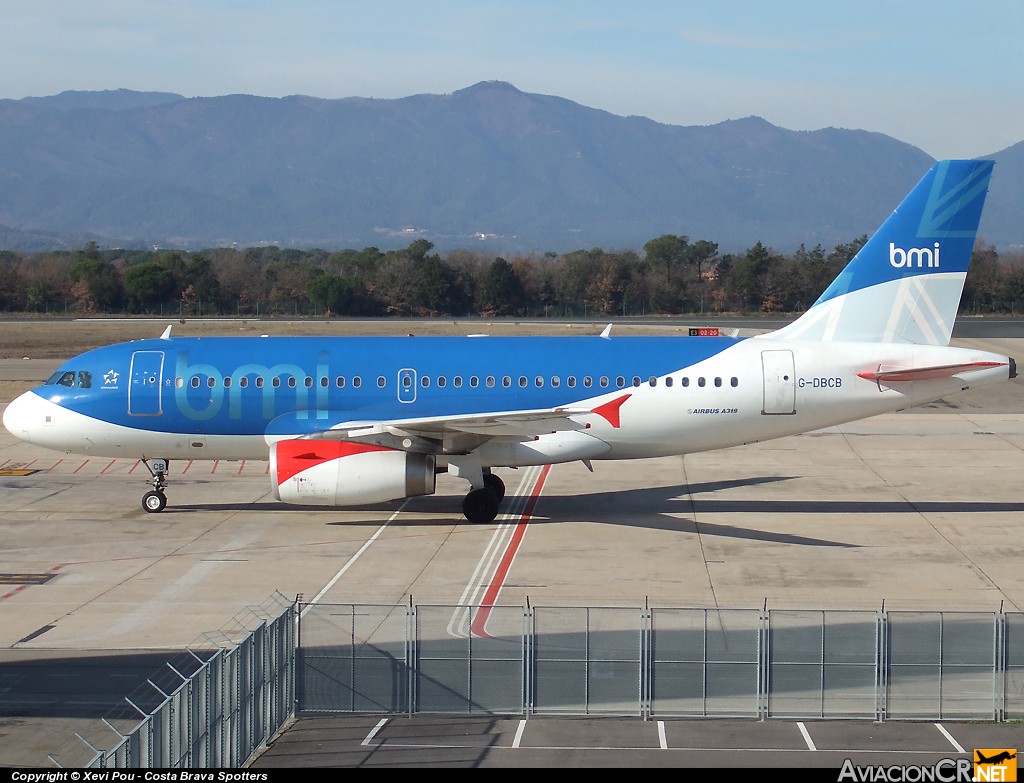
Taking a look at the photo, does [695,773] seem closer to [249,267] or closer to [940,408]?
[940,408]

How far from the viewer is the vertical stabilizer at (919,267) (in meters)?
29.9

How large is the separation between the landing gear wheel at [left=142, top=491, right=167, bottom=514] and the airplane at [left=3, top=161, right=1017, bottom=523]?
0.04m

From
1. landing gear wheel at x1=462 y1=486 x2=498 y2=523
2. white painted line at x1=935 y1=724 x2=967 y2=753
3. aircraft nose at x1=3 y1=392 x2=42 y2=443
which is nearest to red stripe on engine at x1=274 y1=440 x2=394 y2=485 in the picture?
landing gear wheel at x1=462 y1=486 x2=498 y2=523

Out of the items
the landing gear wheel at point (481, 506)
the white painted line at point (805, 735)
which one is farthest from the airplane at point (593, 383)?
the white painted line at point (805, 735)

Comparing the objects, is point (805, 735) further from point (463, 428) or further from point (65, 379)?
point (65, 379)

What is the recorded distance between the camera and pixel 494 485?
3047cm

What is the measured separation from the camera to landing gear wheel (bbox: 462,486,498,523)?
2927 cm

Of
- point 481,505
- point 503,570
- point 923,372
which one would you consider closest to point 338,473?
point 481,505

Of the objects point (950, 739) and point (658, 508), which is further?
point (658, 508)

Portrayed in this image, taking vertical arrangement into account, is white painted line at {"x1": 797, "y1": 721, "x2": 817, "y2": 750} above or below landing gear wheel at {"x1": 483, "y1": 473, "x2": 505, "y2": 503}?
below

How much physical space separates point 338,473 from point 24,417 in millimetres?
8806

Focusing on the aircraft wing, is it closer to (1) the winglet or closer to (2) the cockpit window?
(1) the winglet

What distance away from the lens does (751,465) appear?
3812 cm

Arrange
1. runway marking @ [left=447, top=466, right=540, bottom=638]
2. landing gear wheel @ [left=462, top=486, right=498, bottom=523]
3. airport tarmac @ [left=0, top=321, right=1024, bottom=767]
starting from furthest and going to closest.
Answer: landing gear wheel @ [left=462, top=486, right=498, bottom=523]
runway marking @ [left=447, top=466, right=540, bottom=638]
airport tarmac @ [left=0, top=321, right=1024, bottom=767]
